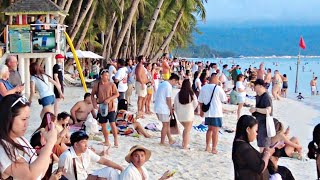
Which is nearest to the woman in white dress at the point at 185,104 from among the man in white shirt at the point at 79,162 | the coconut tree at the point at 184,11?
the man in white shirt at the point at 79,162

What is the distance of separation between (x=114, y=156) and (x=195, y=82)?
7.19 metres

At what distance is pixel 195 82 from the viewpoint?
15992 mm

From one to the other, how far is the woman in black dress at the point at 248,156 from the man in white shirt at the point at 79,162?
159 cm

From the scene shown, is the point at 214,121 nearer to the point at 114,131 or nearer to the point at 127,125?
the point at 114,131

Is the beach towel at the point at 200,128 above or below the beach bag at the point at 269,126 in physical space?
below

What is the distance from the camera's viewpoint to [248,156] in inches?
179

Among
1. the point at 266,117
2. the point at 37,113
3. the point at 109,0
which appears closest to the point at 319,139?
the point at 266,117

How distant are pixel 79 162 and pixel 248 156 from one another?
7.08 feet

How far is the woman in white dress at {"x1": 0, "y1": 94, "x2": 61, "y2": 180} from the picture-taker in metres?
3.10

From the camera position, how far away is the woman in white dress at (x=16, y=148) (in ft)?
10.2

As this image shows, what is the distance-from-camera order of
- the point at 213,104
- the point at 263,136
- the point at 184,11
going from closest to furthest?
the point at 263,136 → the point at 213,104 → the point at 184,11

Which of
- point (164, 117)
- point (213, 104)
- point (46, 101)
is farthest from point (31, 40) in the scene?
point (213, 104)

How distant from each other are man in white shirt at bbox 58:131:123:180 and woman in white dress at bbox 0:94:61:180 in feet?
8.34

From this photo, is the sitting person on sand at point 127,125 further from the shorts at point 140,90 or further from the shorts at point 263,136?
the shorts at point 263,136
